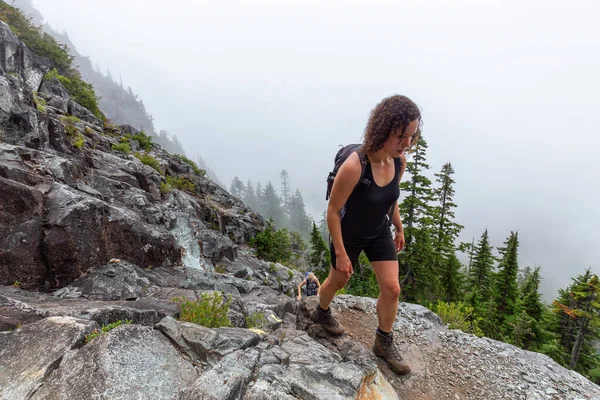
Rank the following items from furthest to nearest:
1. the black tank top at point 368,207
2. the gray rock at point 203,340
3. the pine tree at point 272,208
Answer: the pine tree at point 272,208, the black tank top at point 368,207, the gray rock at point 203,340

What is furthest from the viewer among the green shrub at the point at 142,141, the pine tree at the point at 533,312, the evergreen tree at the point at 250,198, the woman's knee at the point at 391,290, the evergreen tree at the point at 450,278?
the evergreen tree at the point at 250,198

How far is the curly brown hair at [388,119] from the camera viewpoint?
2945mm

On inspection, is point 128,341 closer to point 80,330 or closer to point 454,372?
point 80,330

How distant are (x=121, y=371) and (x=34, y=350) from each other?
2.65ft

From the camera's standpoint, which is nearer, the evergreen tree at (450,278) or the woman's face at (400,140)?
the woman's face at (400,140)

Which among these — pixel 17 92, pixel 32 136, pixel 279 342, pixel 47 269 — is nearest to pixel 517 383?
pixel 279 342

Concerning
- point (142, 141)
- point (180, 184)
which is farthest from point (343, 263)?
point (142, 141)

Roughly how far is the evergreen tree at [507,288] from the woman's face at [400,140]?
3023cm

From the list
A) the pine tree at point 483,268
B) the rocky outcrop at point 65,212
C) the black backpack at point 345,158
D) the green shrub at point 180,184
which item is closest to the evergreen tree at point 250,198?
the green shrub at point 180,184

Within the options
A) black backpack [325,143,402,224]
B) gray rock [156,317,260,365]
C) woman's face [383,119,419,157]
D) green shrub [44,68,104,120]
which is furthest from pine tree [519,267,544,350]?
green shrub [44,68,104,120]

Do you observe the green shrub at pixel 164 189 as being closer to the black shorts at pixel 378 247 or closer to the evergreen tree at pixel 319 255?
the black shorts at pixel 378 247

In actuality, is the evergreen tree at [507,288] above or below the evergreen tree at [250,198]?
below

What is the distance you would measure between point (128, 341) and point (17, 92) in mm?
9482

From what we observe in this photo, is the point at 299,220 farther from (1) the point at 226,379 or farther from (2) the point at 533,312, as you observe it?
(1) the point at 226,379
